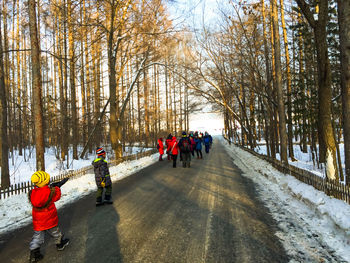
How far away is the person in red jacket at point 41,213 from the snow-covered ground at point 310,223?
392cm

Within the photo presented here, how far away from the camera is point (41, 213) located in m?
3.73

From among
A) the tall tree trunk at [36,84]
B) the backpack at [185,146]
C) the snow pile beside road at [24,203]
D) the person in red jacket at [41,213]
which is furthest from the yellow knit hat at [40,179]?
the backpack at [185,146]

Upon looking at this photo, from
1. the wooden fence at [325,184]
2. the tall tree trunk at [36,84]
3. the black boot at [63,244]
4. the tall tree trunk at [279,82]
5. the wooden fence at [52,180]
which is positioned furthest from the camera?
the tall tree trunk at [279,82]

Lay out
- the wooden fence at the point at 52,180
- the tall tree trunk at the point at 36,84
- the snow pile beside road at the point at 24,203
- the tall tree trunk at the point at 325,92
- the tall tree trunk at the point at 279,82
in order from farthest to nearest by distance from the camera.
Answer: the tall tree trunk at the point at 279,82 < the tall tree trunk at the point at 36,84 < the wooden fence at the point at 52,180 < the tall tree trunk at the point at 325,92 < the snow pile beside road at the point at 24,203

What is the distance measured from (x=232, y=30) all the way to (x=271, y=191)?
48.9 ft

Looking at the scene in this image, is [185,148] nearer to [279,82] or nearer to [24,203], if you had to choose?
[279,82]

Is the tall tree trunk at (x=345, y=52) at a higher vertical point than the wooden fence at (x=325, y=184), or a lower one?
higher

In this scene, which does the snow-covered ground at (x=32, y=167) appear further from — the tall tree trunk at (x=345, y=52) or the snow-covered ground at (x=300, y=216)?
the tall tree trunk at (x=345, y=52)

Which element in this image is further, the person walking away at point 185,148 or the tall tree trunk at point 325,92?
the person walking away at point 185,148

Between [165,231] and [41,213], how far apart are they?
2265mm

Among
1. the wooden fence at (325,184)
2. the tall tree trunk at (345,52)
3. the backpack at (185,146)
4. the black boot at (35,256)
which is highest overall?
the tall tree trunk at (345,52)

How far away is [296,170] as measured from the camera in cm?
820

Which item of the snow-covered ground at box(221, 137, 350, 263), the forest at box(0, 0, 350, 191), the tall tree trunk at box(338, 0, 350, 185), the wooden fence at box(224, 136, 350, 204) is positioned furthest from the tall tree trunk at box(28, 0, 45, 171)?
the tall tree trunk at box(338, 0, 350, 185)

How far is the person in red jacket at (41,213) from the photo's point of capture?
11.9 ft
